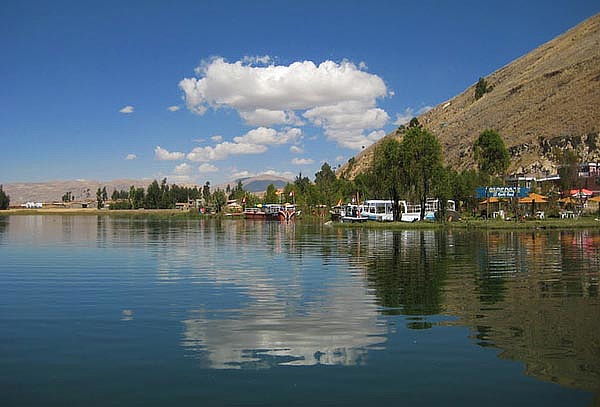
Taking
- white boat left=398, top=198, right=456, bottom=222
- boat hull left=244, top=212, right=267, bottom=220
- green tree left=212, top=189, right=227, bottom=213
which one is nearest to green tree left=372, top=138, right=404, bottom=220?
white boat left=398, top=198, right=456, bottom=222

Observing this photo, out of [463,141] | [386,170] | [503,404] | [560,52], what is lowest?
[503,404]

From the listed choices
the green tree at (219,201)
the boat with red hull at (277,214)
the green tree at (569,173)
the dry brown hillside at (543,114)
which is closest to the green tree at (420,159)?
the green tree at (569,173)

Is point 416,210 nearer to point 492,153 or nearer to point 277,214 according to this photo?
point 492,153

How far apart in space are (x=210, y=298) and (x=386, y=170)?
69.7 metres

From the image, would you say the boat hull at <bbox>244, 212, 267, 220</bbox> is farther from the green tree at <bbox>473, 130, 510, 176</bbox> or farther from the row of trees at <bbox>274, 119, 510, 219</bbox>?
the green tree at <bbox>473, 130, 510, 176</bbox>

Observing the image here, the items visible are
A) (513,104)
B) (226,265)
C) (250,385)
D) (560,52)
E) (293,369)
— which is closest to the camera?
(250,385)

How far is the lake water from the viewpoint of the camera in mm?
10430

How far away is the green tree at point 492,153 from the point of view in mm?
82688

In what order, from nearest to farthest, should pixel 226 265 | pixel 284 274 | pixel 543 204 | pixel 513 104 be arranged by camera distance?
pixel 284 274 < pixel 226 265 < pixel 543 204 < pixel 513 104

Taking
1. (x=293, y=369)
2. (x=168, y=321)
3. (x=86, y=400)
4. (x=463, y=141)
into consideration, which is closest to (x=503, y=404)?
(x=293, y=369)

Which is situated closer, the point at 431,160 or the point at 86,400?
the point at 86,400

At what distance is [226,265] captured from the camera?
30.5 metres

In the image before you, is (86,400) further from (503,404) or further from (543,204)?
(543,204)

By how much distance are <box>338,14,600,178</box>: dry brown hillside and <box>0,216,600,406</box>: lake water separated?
4504 inches
